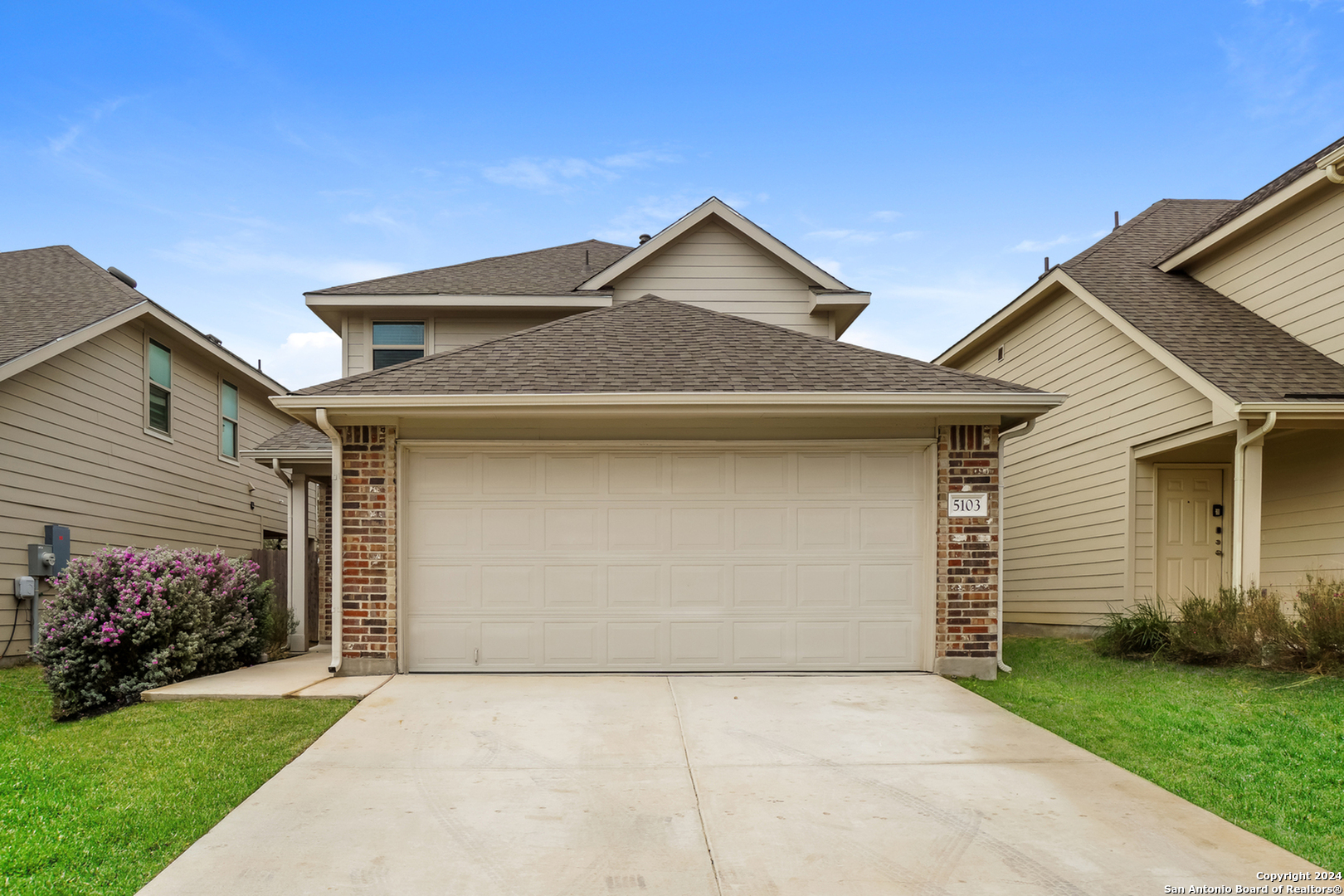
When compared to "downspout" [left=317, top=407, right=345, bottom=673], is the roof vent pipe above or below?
above

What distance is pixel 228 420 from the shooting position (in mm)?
16375

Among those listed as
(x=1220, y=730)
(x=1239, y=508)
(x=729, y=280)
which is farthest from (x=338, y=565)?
(x=1239, y=508)

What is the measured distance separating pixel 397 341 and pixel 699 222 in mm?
4839

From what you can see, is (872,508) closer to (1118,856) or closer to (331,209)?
(1118,856)

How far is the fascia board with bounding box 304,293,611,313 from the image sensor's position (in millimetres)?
12859

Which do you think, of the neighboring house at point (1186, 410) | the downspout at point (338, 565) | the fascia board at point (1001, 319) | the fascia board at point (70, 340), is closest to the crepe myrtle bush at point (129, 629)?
the downspout at point (338, 565)

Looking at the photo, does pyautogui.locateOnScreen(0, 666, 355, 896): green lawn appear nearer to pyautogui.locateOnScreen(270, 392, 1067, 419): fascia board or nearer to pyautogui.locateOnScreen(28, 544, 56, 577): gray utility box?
pyautogui.locateOnScreen(270, 392, 1067, 419): fascia board

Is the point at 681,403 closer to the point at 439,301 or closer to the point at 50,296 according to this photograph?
the point at 439,301

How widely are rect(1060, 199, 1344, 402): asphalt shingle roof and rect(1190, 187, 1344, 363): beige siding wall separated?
0.54 feet

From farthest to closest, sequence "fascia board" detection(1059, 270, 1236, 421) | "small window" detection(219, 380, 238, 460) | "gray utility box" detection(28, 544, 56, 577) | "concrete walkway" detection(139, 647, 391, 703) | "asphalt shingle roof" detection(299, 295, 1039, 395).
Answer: "small window" detection(219, 380, 238, 460), "gray utility box" detection(28, 544, 56, 577), "fascia board" detection(1059, 270, 1236, 421), "asphalt shingle roof" detection(299, 295, 1039, 395), "concrete walkway" detection(139, 647, 391, 703)

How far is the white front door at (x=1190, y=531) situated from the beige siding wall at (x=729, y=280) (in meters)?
5.56

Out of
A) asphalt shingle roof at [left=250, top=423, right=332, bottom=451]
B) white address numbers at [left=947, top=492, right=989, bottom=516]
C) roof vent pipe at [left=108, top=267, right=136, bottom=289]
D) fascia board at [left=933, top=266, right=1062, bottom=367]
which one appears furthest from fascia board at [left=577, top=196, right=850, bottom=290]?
roof vent pipe at [left=108, top=267, right=136, bottom=289]

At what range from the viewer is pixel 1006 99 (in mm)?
15492

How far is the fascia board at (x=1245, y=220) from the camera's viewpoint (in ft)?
32.7
